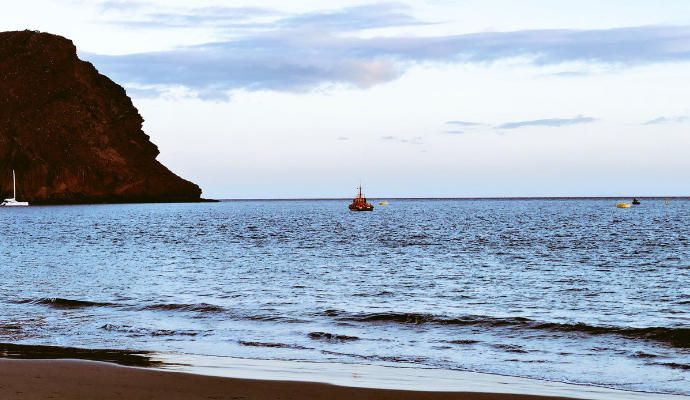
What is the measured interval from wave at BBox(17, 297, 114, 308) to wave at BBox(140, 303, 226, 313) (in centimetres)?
183

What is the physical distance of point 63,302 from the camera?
26516mm

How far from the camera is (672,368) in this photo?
15.3m

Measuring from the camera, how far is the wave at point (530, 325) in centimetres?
1939

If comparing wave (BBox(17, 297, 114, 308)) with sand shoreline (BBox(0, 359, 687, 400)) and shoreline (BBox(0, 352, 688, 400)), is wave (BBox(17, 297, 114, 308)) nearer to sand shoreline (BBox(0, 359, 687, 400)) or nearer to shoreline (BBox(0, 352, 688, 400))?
shoreline (BBox(0, 352, 688, 400))

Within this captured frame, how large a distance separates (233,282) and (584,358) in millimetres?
19767

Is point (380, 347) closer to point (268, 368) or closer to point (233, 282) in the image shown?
point (268, 368)

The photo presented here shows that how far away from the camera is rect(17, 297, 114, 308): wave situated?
25.9m

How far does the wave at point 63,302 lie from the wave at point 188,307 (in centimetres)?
183

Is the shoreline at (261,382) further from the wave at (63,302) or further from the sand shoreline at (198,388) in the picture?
the wave at (63,302)

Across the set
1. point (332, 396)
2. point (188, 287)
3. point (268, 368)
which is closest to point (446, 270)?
point (188, 287)

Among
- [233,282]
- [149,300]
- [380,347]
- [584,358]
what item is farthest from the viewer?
[233,282]

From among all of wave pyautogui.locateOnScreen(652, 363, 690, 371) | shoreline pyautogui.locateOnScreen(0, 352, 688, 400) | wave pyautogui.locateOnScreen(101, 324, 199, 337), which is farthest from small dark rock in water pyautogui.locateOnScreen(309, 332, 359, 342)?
wave pyautogui.locateOnScreen(652, 363, 690, 371)

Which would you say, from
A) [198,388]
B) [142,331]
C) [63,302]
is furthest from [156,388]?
[63,302]

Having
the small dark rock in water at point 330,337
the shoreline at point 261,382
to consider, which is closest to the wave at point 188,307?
the small dark rock in water at point 330,337
